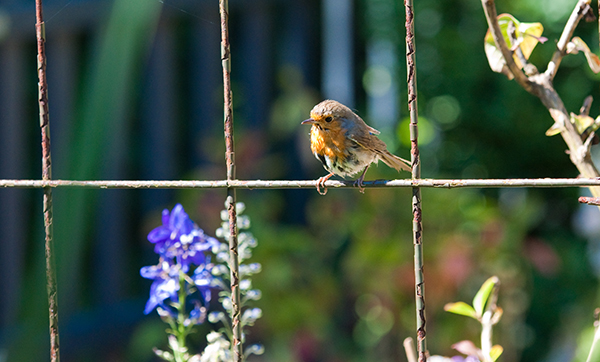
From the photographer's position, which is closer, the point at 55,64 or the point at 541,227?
the point at 55,64

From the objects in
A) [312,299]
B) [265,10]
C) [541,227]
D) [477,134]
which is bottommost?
[312,299]

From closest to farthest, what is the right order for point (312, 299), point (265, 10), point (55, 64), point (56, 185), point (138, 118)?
point (56, 185) < point (55, 64) < point (312, 299) < point (138, 118) < point (265, 10)

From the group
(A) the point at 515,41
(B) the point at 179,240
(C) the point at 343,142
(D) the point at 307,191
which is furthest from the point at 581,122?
(D) the point at 307,191

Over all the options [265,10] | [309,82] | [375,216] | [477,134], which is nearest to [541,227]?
[477,134]

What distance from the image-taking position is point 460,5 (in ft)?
12.5

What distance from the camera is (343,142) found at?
1839 millimetres

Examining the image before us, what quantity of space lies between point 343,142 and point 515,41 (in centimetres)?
66

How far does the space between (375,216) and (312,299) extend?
1.94 feet

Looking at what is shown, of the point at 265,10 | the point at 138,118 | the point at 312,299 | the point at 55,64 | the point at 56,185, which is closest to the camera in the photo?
the point at 56,185

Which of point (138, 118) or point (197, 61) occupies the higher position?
point (197, 61)

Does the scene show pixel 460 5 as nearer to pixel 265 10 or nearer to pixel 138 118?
pixel 265 10

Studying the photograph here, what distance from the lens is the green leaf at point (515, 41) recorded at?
50.1 inches

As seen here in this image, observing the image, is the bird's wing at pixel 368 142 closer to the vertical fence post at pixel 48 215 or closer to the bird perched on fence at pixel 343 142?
the bird perched on fence at pixel 343 142

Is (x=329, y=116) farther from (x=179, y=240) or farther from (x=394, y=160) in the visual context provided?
(x=179, y=240)
